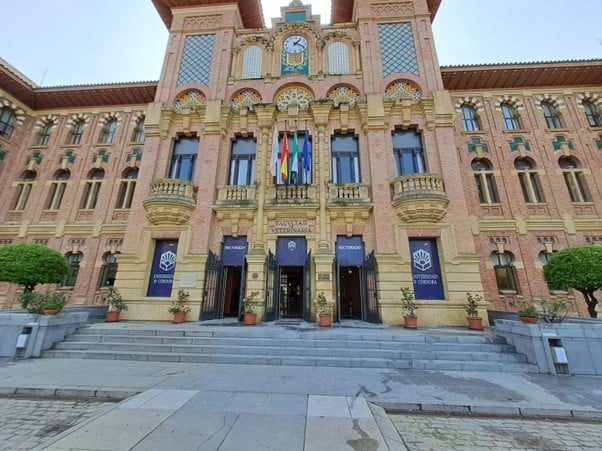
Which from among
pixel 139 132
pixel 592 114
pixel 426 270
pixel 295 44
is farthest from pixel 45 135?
pixel 592 114

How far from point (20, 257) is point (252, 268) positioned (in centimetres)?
918

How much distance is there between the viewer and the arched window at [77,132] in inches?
734

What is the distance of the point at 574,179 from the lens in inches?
587

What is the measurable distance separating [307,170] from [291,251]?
4.35 m

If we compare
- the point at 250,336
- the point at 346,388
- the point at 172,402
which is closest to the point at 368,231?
the point at 250,336

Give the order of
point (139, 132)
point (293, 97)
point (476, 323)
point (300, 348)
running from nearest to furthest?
point (300, 348) → point (476, 323) → point (293, 97) → point (139, 132)

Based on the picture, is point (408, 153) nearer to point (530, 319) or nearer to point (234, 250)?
point (530, 319)

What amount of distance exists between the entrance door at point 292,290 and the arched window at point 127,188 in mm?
11500

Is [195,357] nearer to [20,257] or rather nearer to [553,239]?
[20,257]

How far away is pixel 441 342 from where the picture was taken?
783cm

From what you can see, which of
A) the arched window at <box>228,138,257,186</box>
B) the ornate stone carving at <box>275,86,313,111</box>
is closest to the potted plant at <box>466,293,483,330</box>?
the arched window at <box>228,138,257,186</box>

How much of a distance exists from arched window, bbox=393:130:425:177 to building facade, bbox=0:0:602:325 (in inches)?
3.3

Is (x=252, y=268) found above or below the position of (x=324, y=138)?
below

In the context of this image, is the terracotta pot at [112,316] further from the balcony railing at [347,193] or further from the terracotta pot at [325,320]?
the balcony railing at [347,193]
